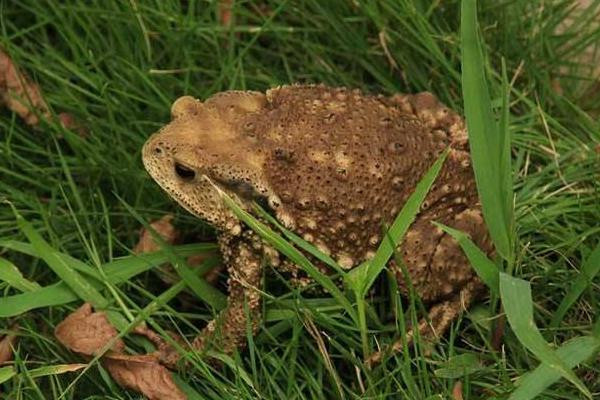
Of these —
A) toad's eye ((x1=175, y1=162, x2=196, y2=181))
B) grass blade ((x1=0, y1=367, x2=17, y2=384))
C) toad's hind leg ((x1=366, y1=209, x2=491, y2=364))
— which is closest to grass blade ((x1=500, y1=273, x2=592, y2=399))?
toad's hind leg ((x1=366, y1=209, x2=491, y2=364))

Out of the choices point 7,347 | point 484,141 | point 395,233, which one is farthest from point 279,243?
point 7,347

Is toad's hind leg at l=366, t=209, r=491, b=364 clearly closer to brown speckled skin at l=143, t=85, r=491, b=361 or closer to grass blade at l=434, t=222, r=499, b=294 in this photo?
brown speckled skin at l=143, t=85, r=491, b=361

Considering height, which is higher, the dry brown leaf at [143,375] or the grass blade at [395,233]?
the grass blade at [395,233]

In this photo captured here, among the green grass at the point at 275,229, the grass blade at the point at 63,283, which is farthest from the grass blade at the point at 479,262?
the grass blade at the point at 63,283

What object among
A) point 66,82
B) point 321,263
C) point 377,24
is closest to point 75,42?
point 66,82

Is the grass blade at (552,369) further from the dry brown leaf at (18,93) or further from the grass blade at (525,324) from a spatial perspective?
the dry brown leaf at (18,93)

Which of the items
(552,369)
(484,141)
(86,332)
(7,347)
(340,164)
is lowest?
(7,347)

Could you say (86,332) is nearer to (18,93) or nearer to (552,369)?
(18,93)

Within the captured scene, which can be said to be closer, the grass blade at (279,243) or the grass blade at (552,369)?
the grass blade at (552,369)
